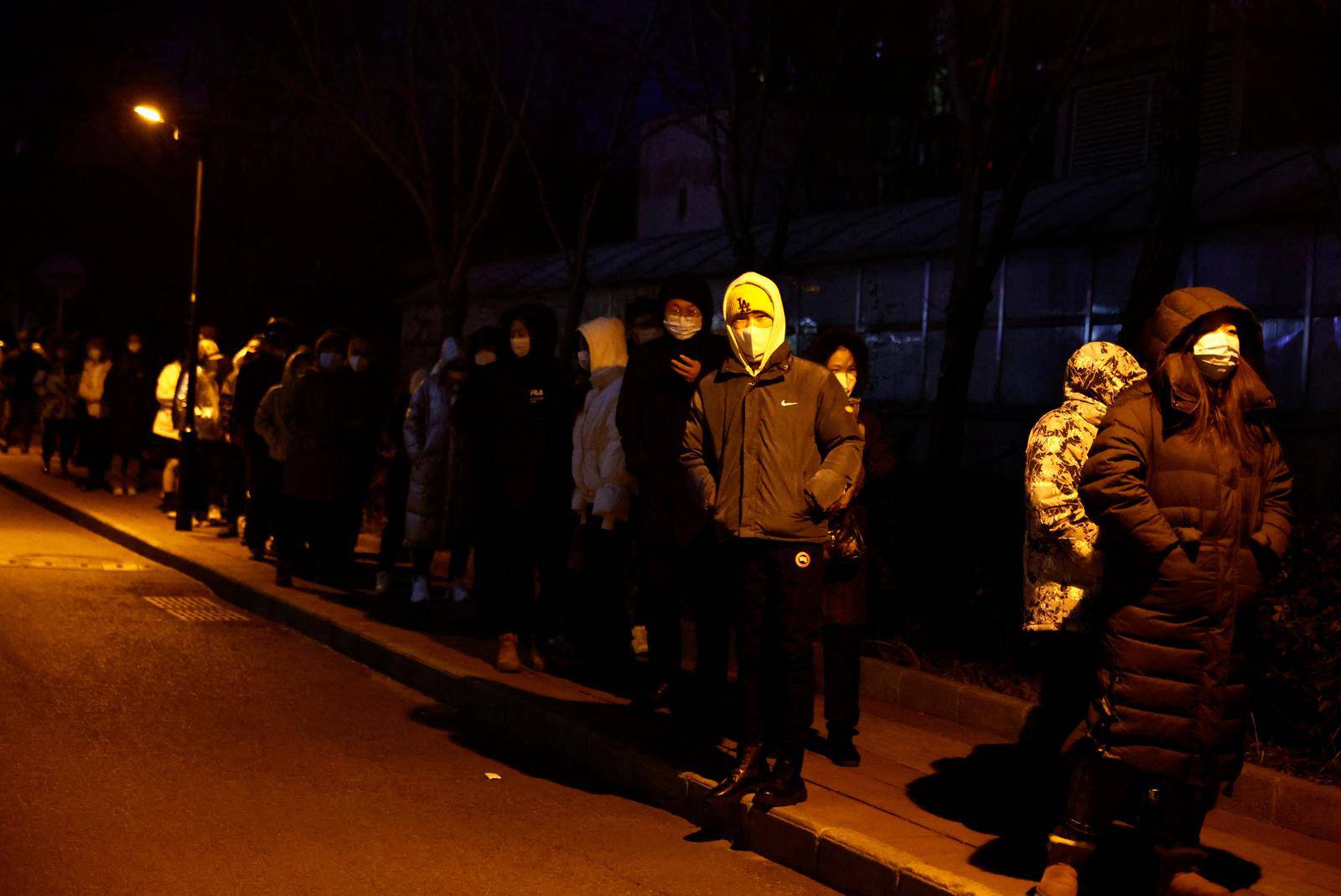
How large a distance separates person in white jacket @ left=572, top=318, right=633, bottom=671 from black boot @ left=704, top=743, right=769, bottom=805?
6.85 feet

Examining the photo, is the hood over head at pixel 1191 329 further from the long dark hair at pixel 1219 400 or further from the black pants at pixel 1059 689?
the black pants at pixel 1059 689

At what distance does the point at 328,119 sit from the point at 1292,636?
28.7 m

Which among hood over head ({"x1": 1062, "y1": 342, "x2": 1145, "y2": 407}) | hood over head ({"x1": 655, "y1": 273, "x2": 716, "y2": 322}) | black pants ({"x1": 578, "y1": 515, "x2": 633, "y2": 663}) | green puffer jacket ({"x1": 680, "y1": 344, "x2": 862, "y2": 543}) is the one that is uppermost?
hood over head ({"x1": 655, "y1": 273, "x2": 716, "y2": 322})

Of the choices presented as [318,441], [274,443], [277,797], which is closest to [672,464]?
[277,797]

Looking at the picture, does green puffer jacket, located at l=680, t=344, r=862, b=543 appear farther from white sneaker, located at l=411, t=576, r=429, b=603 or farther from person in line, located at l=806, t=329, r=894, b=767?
white sneaker, located at l=411, t=576, r=429, b=603

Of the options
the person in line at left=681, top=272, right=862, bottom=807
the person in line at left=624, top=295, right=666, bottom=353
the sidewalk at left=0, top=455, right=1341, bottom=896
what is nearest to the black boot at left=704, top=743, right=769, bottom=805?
the person in line at left=681, top=272, right=862, bottom=807

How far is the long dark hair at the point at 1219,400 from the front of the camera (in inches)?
204

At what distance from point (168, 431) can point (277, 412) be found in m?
5.20

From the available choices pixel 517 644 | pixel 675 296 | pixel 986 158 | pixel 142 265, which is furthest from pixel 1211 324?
pixel 142 265

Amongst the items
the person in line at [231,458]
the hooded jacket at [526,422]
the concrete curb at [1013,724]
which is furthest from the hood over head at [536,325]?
the person in line at [231,458]

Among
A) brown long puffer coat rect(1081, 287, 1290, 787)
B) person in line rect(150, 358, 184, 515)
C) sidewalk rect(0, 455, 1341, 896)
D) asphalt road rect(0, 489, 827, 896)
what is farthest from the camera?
person in line rect(150, 358, 184, 515)

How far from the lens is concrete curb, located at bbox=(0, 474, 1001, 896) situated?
5.66m

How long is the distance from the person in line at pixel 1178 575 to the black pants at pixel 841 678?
7.11 ft

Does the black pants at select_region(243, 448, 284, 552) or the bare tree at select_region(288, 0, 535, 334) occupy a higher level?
the bare tree at select_region(288, 0, 535, 334)
